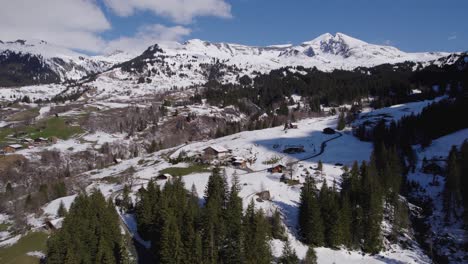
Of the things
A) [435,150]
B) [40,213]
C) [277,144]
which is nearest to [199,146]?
[277,144]

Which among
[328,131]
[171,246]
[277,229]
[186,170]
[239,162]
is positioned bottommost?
[277,229]

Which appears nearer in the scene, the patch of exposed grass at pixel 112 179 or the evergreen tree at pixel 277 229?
the evergreen tree at pixel 277 229

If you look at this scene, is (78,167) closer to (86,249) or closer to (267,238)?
(86,249)

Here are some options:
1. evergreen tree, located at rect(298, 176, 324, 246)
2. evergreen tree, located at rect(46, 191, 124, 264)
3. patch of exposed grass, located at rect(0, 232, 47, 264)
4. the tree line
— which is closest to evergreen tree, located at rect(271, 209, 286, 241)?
the tree line

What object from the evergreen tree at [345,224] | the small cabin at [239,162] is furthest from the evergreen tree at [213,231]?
the small cabin at [239,162]

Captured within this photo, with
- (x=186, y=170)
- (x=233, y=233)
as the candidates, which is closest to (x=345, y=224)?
→ (x=233, y=233)

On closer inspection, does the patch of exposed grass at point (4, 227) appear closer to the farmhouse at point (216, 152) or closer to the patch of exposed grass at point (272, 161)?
the farmhouse at point (216, 152)

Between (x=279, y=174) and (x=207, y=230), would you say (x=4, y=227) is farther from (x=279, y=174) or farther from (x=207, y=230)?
(x=279, y=174)

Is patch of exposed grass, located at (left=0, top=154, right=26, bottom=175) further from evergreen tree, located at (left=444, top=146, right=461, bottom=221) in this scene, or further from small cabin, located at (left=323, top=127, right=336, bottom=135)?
evergreen tree, located at (left=444, top=146, right=461, bottom=221)
